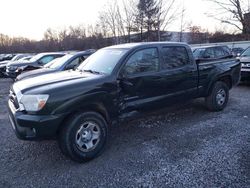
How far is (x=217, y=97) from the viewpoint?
235 inches

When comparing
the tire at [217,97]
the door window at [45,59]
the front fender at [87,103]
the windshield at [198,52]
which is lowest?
the tire at [217,97]

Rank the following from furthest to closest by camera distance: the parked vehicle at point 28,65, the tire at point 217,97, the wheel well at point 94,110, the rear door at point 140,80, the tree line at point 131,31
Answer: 1. the tree line at point 131,31
2. the parked vehicle at point 28,65
3. the tire at point 217,97
4. the rear door at point 140,80
5. the wheel well at point 94,110

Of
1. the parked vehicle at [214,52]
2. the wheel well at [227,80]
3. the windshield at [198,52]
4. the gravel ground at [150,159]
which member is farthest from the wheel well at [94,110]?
the windshield at [198,52]

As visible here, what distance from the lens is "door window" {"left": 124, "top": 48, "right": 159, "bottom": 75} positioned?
4168mm

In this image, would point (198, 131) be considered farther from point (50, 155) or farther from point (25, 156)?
point (25, 156)

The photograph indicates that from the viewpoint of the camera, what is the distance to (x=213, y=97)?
5.85 m

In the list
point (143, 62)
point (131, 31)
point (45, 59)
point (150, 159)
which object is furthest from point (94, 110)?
point (131, 31)

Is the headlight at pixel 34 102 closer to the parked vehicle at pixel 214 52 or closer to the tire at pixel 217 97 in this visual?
the tire at pixel 217 97

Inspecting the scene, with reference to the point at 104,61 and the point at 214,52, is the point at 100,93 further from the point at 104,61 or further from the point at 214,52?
the point at 214,52

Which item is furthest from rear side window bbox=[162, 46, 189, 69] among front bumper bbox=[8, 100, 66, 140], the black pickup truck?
front bumper bbox=[8, 100, 66, 140]

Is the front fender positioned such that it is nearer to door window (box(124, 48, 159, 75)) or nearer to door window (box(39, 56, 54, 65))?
door window (box(124, 48, 159, 75))

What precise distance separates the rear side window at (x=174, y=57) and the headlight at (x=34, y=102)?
2450mm

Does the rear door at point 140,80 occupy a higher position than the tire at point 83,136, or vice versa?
the rear door at point 140,80

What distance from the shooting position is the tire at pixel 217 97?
5871 millimetres
